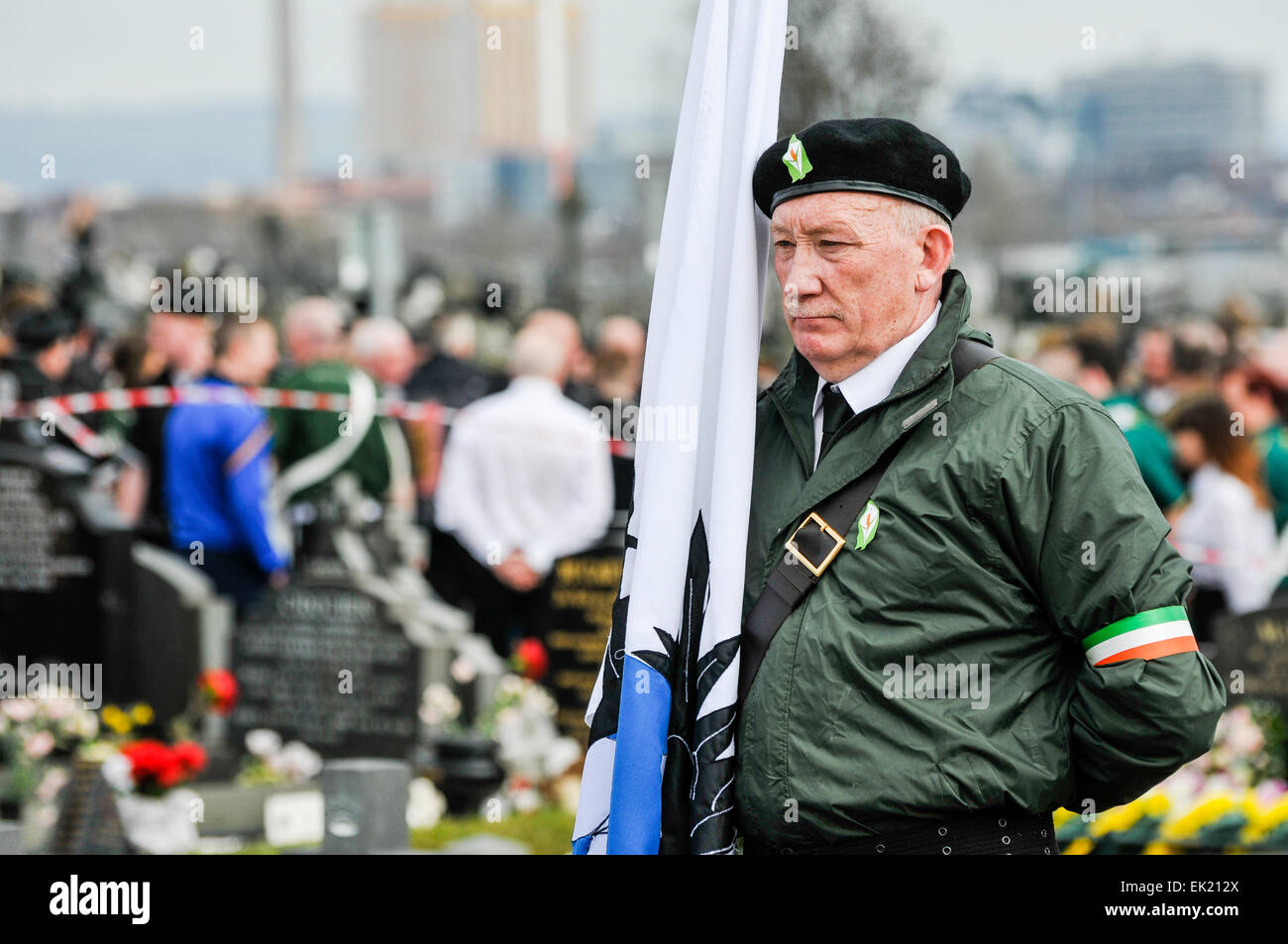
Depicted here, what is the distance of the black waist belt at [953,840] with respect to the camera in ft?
9.20

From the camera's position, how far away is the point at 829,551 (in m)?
2.85

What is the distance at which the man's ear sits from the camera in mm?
2924

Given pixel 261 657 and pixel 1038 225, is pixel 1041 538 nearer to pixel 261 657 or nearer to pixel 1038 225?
pixel 261 657

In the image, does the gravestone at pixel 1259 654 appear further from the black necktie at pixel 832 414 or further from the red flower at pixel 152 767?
the black necktie at pixel 832 414

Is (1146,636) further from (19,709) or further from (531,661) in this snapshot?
(19,709)

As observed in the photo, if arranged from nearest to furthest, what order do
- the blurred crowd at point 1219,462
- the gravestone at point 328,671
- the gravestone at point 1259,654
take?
the gravestone at point 1259,654 → the gravestone at point 328,671 → the blurred crowd at point 1219,462

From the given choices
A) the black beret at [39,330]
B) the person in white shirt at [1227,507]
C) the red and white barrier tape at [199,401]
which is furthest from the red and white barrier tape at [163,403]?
the person in white shirt at [1227,507]

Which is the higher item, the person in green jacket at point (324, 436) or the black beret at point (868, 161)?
the black beret at point (868, 161)

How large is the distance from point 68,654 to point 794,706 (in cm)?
705

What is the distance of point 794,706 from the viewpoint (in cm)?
282

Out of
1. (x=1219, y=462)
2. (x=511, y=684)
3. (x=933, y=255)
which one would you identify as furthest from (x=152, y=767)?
(x=1219, y=462)

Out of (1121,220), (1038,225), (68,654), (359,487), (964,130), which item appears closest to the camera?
(68,654)

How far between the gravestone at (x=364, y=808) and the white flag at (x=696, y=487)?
2576 mm
